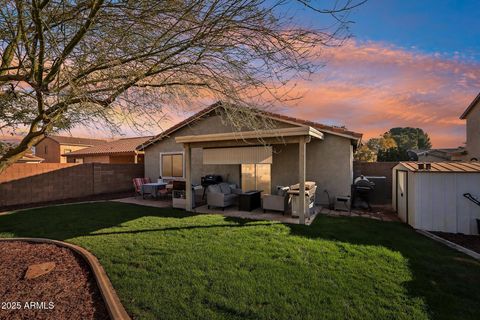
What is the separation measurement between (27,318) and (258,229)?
5558mm

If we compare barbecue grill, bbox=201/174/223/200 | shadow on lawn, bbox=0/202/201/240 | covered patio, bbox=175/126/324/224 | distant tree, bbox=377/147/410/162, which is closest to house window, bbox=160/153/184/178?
barbecue grill, bbox=201/174/223/200

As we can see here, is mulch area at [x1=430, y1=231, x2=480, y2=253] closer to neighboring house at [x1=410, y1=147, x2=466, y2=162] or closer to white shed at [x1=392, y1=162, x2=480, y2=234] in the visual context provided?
white shed at [x1=392, y1=162, x2=480, y2=234]

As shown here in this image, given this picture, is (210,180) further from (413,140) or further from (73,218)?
(413,140)

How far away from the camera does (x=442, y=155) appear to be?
25094 millimetres

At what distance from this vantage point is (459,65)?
36.2ft

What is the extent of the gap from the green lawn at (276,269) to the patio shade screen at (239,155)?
3.49m

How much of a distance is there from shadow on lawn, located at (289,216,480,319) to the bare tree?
14.3 ft

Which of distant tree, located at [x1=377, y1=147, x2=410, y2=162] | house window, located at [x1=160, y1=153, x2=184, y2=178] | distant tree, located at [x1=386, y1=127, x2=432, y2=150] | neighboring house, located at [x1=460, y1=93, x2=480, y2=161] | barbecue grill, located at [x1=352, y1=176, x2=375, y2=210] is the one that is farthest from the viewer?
distant tree, located at [x1=386, y1=127, x2=432, y2=150]

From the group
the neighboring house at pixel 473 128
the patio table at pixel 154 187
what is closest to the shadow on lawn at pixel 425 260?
the patio table at pixel 154 187

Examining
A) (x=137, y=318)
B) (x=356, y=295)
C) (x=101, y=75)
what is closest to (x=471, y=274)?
(x=356, y=295)

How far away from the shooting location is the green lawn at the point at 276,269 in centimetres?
368

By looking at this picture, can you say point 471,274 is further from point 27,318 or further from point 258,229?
point 27,318

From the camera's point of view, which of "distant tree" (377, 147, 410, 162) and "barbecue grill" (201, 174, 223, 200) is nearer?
"barbecue grill" (201, 174, 223, 200)

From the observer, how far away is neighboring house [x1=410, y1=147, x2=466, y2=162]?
22.3 m
